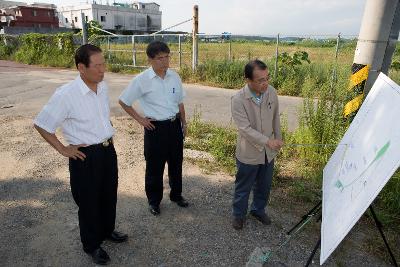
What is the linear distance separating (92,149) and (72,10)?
67.3 meters

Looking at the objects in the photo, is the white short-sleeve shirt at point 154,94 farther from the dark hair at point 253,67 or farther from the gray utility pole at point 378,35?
the gray utility pole at point 378,35

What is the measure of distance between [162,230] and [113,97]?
7278mm

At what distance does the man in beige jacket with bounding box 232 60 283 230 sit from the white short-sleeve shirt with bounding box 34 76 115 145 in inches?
49.0

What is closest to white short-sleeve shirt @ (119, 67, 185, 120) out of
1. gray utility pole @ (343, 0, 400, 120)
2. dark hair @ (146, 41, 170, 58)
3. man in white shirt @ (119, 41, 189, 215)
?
man in white shirt @ (119, 41, 189, 215)

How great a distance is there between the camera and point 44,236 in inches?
134

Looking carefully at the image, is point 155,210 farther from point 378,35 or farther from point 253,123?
point 378,35

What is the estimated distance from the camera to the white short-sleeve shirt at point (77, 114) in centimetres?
256

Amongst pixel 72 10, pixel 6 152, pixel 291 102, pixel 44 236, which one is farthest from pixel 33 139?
pixel 72 10

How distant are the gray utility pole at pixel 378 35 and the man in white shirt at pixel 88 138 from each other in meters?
3.02

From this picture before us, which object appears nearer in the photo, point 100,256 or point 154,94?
point 100,256

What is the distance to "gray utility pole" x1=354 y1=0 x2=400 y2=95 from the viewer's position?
11.9 ft

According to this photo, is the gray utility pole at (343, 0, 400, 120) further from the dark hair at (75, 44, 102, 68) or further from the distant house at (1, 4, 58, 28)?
the distant house at (1, 4, 58, 28)

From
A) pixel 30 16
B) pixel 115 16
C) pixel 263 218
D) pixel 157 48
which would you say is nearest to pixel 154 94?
pixel 157 48

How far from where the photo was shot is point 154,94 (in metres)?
3.43
